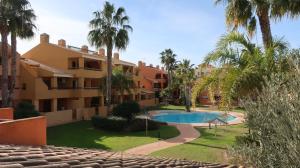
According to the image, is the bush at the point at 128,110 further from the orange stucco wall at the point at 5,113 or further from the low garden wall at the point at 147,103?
the low garden wall at the point at 147,103

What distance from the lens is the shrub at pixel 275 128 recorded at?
533 centimetres

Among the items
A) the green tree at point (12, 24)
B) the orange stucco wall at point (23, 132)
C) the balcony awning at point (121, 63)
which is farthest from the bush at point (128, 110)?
the orange stucco wall at point (23, 132)

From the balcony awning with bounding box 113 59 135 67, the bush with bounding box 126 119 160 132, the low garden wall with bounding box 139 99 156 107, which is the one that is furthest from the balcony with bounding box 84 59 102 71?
the bush with bounding box 126 119 160 132

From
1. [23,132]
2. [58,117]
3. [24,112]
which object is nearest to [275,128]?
[23,132]

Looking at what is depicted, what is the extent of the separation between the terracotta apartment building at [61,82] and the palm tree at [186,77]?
1188cm

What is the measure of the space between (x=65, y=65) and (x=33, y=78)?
8.79m

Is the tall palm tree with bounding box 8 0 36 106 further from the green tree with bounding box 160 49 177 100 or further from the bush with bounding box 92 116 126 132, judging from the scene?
the green tree with bounding box 160 49 177 100

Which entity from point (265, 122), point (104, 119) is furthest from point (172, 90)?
point (265, 122)

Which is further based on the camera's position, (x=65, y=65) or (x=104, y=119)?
(x=65, y=65)

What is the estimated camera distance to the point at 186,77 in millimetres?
60562

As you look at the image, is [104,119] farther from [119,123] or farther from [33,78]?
[33,78]

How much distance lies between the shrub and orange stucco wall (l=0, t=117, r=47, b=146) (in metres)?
5.91

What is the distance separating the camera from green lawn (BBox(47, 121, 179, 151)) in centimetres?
2439

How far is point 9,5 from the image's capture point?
2773 cm
